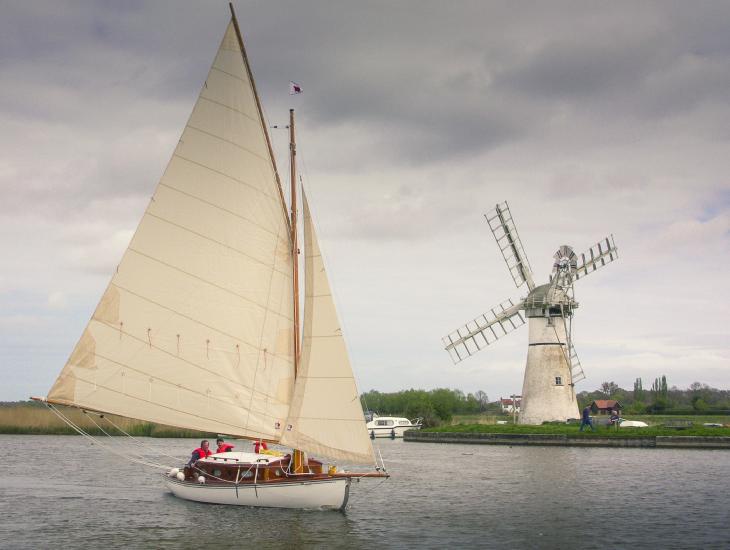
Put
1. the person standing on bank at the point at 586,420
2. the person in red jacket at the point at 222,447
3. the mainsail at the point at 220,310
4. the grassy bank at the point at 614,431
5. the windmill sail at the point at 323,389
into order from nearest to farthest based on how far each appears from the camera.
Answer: the windmill sail at the point at 323,389, the mainsail at the point at 220,310, the person in red jacket at the point at 222,447, the grassy bank at the point at 614,431, the person standing on bank at the point at 586,420

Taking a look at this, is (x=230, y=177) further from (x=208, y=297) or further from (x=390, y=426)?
(x=390, y=426)

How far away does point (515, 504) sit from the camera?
3806 cm

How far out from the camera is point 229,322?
33.4m

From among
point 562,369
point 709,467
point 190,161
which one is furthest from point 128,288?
point 562,369

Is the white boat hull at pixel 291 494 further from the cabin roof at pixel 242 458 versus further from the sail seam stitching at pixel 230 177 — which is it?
the sail seam stitching at pixel 230 177

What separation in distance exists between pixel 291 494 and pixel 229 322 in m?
7.39

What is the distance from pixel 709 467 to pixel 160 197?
40960 mm

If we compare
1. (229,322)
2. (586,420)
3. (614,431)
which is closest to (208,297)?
(229,322)

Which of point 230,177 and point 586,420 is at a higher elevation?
point 230,177

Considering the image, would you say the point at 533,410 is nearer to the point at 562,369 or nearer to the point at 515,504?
the point at 562,369

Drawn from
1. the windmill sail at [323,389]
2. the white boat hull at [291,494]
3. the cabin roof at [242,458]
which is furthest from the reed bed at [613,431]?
the windmill sail at [323,389]

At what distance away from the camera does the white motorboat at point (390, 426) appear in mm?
106188

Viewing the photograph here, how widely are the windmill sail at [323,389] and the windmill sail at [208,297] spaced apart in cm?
138

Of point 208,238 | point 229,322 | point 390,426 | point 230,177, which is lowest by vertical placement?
point 390,426
